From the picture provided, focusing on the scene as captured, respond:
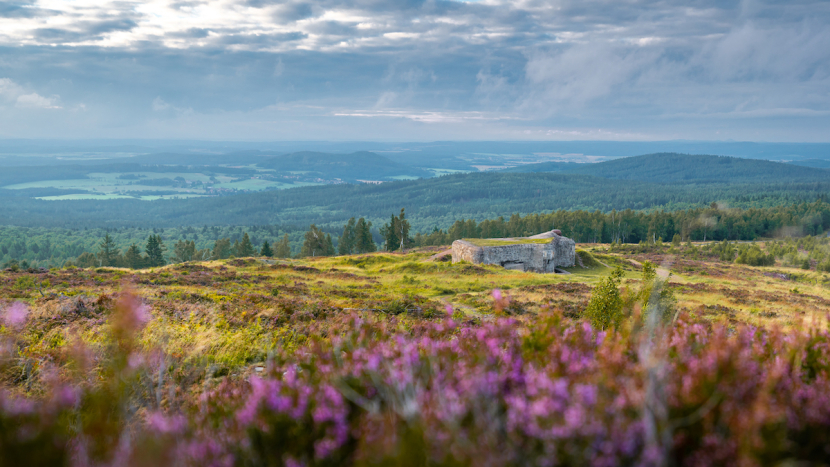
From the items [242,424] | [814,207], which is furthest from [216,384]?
[814,207]

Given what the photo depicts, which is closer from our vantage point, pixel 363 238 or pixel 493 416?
pixel 493 416

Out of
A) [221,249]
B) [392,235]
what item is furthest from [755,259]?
[221,249]

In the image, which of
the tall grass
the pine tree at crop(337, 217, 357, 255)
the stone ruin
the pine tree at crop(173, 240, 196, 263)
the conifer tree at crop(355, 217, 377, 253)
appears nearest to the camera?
the tall grass

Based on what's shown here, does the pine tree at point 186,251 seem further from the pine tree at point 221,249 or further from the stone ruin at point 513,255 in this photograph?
the stone ruin at point 513,255

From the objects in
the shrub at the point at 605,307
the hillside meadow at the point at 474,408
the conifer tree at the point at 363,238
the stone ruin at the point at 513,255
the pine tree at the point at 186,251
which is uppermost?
the hillside meadow at the point at 474,408

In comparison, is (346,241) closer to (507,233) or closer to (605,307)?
(507,233)

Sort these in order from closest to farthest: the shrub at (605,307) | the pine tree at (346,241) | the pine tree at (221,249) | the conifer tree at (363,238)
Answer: the shrub at (605,307), the conifer tree at (363,238), the pine tree at (221,249), the pine tree at (346,241)

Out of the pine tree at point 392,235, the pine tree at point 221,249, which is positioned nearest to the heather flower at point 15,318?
the pine tree at point 392,235

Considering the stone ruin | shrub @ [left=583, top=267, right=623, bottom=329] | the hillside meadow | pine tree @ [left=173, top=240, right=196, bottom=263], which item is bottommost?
pine tree @ [left=173, top=240, right=196, bottom=263]

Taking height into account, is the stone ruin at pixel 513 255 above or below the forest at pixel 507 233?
above

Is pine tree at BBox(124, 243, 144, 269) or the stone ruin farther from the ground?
the stone ruin

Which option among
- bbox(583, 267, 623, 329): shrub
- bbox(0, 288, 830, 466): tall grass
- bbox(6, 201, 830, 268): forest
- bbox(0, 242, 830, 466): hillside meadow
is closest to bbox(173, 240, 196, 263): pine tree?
bbox(6, 201, 830, 268): forest

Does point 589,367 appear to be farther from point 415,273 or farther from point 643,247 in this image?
point 643,247

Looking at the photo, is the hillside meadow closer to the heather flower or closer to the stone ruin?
the heather flower
